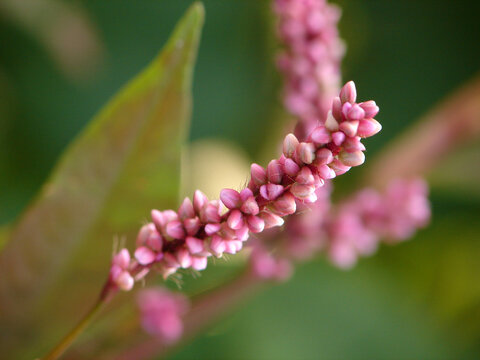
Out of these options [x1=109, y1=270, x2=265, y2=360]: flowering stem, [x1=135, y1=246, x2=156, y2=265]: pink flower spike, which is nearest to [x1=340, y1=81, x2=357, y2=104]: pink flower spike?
[x1=135, y1=246, x2=156, y2=265]: pink flower spike

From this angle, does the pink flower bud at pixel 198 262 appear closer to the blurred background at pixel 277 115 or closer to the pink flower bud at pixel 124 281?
the pink flower bud at pixel 124 281

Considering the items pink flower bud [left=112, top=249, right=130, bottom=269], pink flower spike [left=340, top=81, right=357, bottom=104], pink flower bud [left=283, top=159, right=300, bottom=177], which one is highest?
pink flower spike [left=340, top=81, right=357, bottom=104]

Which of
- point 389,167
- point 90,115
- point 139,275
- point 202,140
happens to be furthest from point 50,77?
point 139,275

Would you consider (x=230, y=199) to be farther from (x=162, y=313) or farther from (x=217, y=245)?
(x=162, y=313)

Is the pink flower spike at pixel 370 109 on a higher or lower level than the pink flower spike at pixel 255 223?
higher

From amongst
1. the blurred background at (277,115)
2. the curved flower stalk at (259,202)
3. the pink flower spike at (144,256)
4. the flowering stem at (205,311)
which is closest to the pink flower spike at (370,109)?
the curved flower stalk at (259,202)

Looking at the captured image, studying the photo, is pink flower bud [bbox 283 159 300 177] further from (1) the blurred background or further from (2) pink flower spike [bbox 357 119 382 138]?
(1) the blurred background

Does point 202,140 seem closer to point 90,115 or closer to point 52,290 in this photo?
point 90,115
